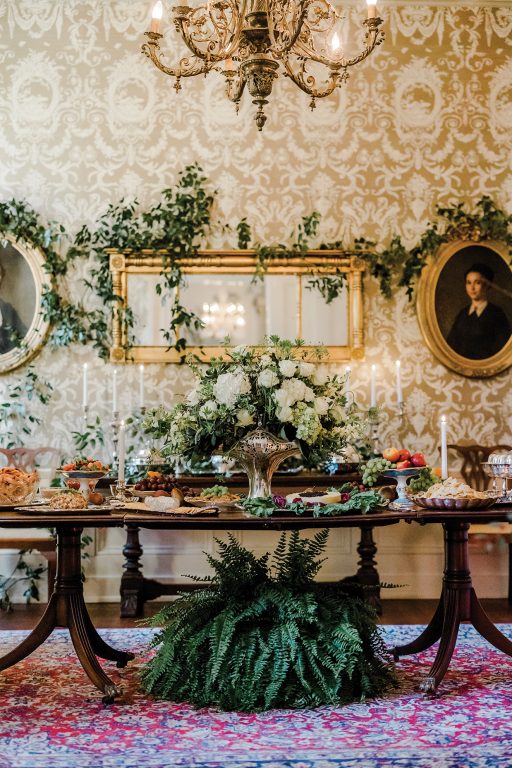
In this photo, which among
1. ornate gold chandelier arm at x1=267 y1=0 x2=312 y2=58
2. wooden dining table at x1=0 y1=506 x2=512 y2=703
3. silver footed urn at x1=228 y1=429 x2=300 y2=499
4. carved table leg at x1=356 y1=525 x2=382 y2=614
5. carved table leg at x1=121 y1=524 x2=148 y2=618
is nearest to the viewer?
wooden dining table at x1=0 y1=506 x2=512 y2=703

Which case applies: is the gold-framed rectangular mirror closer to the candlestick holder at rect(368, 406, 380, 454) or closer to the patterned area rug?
the candlestick holder at rect(368, 406, 380, 454)

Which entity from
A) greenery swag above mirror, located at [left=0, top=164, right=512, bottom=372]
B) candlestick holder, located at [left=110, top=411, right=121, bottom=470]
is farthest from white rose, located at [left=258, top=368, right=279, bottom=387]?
greenery swag above mirror, located at [left=0, top=164, right=512, bottom=372]

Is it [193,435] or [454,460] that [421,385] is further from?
[193,435]

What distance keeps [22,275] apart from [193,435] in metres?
3.41

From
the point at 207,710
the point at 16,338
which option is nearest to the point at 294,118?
the point at 16,338

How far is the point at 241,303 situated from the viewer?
6.60m

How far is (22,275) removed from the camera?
6609 mm

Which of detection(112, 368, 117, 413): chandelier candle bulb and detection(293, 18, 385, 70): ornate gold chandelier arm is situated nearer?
detection(293, 18, 385, 70): ornate gold chandelier arm

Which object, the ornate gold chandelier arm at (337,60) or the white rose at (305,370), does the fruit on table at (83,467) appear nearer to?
the white rose at (305,370)

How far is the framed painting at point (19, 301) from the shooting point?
6562 mm

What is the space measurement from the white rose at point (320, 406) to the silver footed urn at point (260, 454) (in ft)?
0.53

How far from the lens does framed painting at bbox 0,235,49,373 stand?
6562mm

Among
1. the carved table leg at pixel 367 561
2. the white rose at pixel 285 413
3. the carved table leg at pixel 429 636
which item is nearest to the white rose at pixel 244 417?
the white rose at pixel 285 413

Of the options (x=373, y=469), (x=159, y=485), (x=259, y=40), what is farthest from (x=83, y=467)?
(x=259, y=40)
